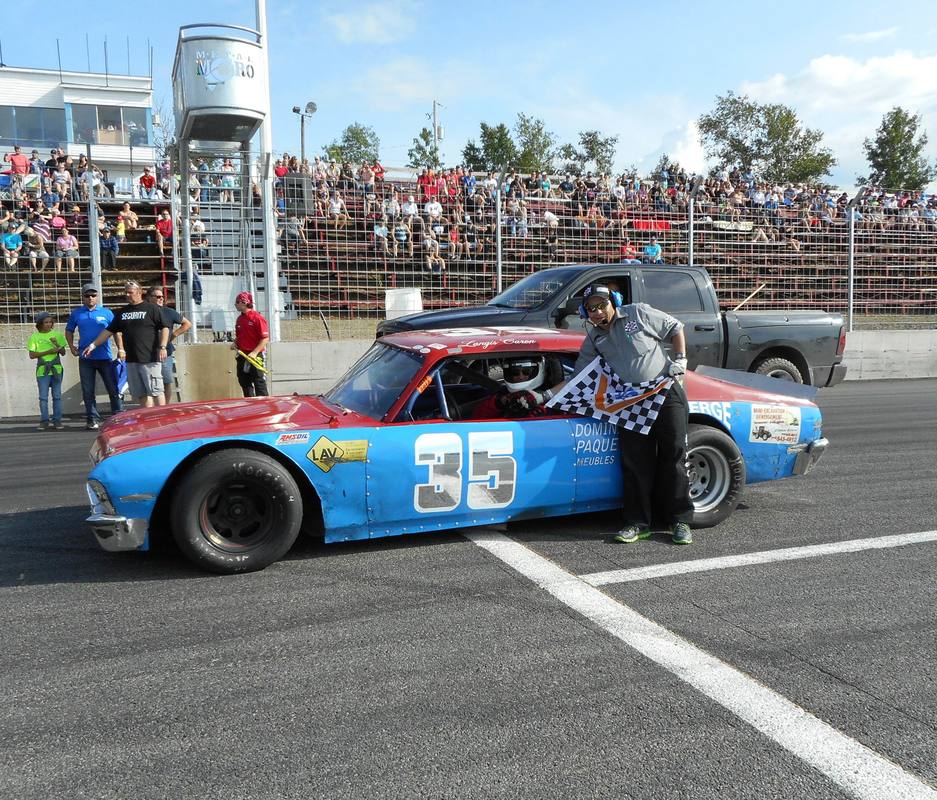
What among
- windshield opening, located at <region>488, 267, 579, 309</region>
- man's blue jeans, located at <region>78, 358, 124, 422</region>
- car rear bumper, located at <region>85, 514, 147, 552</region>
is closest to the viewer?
car rear bumper, located at <region>85, 514, 147, 552</region>

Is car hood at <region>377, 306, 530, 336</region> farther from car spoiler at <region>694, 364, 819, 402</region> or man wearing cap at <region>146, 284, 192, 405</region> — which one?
car spoiler at <region>694, 364, 819, 402</region>

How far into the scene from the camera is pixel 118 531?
422cm

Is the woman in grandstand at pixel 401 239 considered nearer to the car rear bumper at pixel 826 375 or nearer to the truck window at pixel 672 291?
the truck window at pixel 672 291

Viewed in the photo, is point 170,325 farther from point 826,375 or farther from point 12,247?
point 826,375

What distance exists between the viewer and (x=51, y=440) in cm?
945

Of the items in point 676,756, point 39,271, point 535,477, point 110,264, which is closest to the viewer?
point 676,756

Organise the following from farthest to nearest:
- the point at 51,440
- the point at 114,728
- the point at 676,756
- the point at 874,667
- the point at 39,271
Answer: the point at 39,271
the point at 51,440
the point at 874,667
the point at 114,728
the point at 676,756

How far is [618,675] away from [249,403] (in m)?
3.02

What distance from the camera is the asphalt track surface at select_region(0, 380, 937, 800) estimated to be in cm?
257

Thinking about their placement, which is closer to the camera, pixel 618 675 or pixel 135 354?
pixel 618 675

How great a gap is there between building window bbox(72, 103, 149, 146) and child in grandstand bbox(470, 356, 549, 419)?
135 feet

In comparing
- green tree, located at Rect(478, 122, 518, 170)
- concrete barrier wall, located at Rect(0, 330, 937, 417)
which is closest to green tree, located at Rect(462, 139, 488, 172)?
green tree, located at Rect(478, 122, 518, 170)

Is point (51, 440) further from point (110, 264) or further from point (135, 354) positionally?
point (110, 264)

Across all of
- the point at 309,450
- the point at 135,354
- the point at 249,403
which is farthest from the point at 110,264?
the point at 309,450
